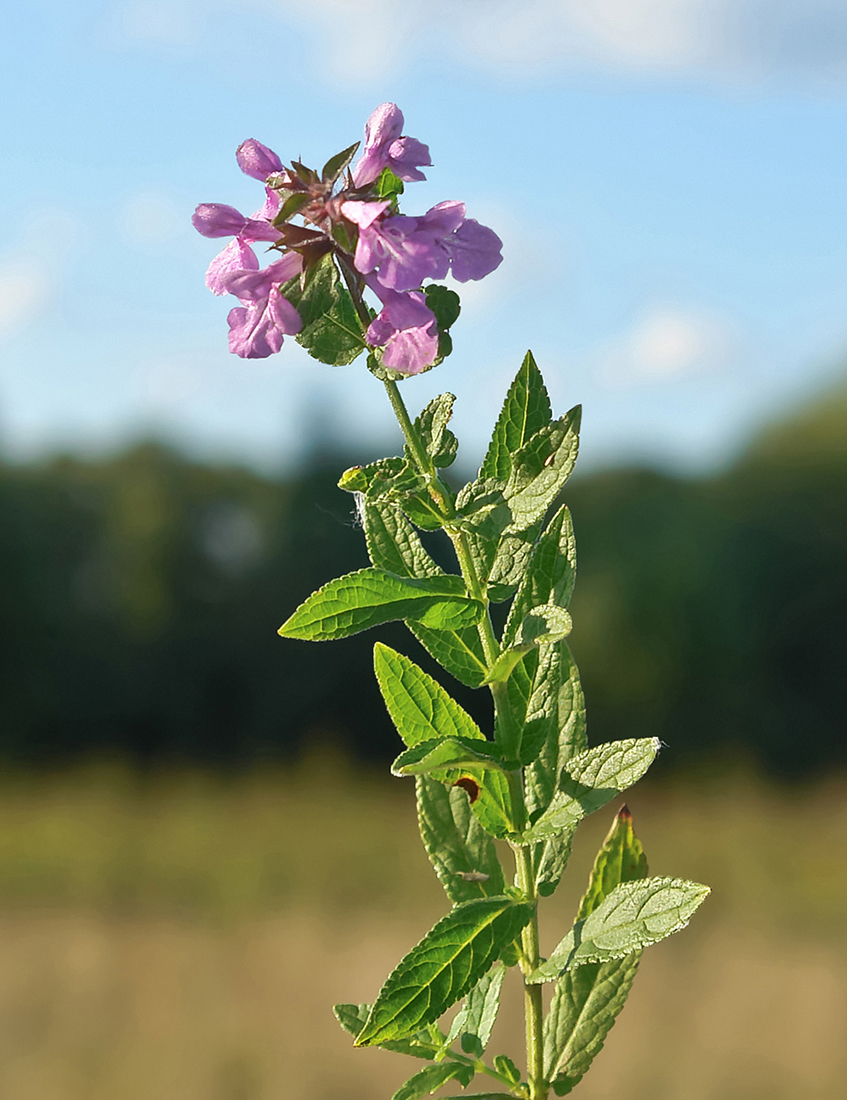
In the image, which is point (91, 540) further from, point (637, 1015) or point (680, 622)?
point (637, 1015)

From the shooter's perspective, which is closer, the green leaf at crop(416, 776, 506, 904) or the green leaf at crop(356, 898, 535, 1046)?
the green leaf at crop(356, 898, 535, 1046)

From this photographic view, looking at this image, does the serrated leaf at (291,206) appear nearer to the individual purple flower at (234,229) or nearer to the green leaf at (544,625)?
the individual purple flower at (234,229)

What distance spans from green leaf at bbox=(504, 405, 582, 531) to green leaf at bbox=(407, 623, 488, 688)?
103mm

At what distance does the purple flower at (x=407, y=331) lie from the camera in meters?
0.56

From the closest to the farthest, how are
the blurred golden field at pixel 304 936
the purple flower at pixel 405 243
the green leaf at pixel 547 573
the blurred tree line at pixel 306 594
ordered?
the purple flower at pixel 405 243
the green leaf at pixel 547 573
the blurred golden field at pixel 304 936
the blurred tree line at pixel 306 594

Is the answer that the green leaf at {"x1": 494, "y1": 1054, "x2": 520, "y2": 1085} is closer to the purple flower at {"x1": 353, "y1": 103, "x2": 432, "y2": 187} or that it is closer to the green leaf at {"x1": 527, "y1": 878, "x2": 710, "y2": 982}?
the green leaf at {"x1": 527, "y1": 878, "x2": 710, "y2": 982}

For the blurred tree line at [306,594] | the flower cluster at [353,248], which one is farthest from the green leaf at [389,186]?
the blurred tree line at [306,594]

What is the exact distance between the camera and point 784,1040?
16.0ft

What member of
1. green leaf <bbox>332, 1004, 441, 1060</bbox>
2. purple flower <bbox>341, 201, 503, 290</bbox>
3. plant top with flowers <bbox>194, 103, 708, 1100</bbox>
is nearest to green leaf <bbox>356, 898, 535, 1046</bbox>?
plant top with flowers <bbox>194, 103, 708, 1100</bbox>

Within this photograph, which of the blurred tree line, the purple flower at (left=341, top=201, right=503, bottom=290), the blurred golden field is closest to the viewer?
the purple flower at (left=341, top=201, right=503, bottom=290)

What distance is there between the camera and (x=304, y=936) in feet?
20.7

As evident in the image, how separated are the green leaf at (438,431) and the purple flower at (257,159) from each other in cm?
15

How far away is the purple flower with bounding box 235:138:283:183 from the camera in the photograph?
605 mm

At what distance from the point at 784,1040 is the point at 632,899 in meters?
4.86
